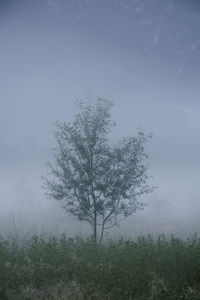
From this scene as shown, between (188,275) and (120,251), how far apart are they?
Answer: 11.0 feet

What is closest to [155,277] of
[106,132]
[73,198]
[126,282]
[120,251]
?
[126,282]

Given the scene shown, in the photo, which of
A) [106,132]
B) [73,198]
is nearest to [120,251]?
[73,198]

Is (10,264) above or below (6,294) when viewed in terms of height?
above

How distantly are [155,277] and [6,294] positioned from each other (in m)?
5.42

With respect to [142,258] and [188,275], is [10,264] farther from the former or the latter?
[188,275]

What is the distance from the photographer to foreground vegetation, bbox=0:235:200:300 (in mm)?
13188

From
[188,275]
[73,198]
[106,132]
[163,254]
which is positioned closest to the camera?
[188,275]

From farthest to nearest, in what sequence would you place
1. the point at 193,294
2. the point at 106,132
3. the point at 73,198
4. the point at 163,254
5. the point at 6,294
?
the point at 106,132 → the point at 73,198 → the point at 163,254 → the point at 6,294 → the point at 193,294

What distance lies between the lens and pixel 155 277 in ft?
44.3

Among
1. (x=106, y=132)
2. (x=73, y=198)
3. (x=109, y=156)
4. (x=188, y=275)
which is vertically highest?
(x=106, y=132)

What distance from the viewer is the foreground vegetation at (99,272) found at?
13.2m

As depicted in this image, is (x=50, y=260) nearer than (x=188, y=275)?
No

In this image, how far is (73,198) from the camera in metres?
31.9

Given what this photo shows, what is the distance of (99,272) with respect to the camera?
1392 cm
